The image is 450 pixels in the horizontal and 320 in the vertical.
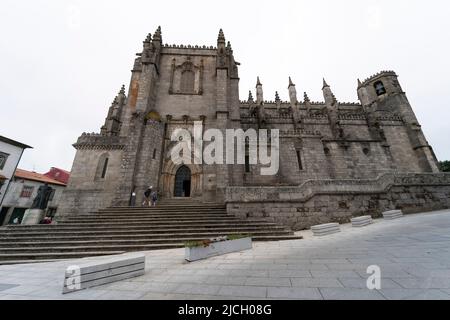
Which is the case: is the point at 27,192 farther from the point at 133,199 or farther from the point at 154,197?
the point at 154,197

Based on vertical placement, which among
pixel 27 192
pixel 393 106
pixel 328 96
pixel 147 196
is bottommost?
pixel 147 196

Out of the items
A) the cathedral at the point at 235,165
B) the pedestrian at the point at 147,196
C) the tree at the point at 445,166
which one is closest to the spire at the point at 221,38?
the cathedral at the point at 235,165

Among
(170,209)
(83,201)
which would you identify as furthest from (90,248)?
(83,201)

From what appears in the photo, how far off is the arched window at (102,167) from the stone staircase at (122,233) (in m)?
6.68

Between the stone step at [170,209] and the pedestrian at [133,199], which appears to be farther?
the pedestrian at [133,199]

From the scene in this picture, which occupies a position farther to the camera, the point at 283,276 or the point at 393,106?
the point at 393,106

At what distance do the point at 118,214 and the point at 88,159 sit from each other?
9.17m

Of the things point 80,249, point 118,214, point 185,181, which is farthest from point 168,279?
point 185,181

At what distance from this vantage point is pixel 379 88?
96.0 ft

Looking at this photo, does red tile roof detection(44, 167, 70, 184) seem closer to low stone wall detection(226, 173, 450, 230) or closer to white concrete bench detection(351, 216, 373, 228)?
low stone wall detection(226, 173, 450, 230)

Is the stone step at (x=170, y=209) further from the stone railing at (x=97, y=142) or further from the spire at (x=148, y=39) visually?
the spire at (x=148, y=39)

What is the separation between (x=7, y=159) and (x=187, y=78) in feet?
73.5

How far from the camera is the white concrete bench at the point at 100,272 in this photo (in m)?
3.66
